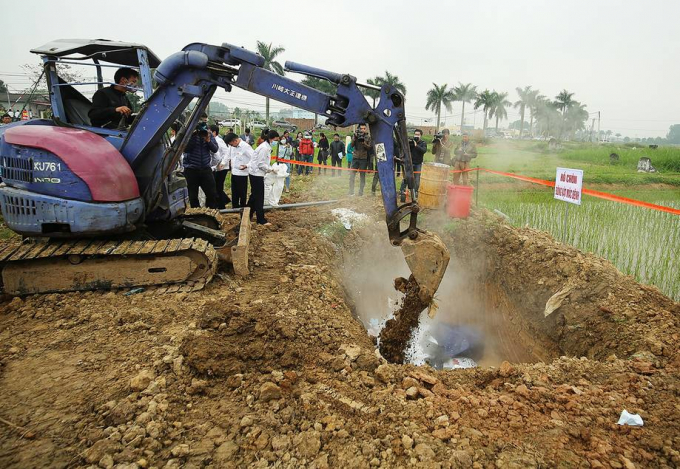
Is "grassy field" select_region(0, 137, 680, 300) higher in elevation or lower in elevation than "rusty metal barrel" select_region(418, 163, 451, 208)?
lower

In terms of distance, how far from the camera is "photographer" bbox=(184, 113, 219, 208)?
748 centimetres

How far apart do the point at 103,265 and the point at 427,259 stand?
3679mm

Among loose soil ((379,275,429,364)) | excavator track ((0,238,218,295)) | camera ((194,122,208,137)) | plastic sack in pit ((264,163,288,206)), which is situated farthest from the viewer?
plastic sack in pit ((264,163,288,206))

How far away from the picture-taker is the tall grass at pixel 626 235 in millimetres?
5887

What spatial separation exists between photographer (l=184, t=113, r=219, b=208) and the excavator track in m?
3.04

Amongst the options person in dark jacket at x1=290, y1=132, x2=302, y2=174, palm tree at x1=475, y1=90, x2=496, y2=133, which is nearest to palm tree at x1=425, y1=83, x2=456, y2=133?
palm tree at x1=475, y1=90, x2=496, y2=133

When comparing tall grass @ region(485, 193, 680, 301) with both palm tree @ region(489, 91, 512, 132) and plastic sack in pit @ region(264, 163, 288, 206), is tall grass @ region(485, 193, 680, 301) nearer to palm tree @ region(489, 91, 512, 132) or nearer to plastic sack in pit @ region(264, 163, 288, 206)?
plastic sack in pit @ region(264, 163, 288, 206)

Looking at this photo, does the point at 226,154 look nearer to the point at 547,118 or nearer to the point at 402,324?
the point at 402,324

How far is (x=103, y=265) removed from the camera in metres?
4.74

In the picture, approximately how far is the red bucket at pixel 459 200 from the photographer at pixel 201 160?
481 centimetres

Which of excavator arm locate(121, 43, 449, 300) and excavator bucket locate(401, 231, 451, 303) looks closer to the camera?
excavator arm locate(121, 43, 449, 300)

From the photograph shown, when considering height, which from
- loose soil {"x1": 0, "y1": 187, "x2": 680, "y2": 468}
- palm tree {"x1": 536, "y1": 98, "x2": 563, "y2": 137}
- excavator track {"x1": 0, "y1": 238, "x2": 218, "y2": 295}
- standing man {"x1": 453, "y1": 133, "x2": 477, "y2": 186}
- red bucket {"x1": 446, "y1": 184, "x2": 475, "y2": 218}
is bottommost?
loose soil {"x1": 0, "y1": 187, "x2": 680, "y2": 468}

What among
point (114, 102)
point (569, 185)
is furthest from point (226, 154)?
point (569, 185)

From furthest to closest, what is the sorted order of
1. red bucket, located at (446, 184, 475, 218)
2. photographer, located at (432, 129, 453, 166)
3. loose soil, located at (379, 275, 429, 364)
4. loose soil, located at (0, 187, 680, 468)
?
photographer, located at (432, 129, 453, 166) → red bucket, located at (446, 184, 475, 218) → loose soil, located at (379, 275, 429, 364) → loose soil, located at (0, 187, 680, 468)
